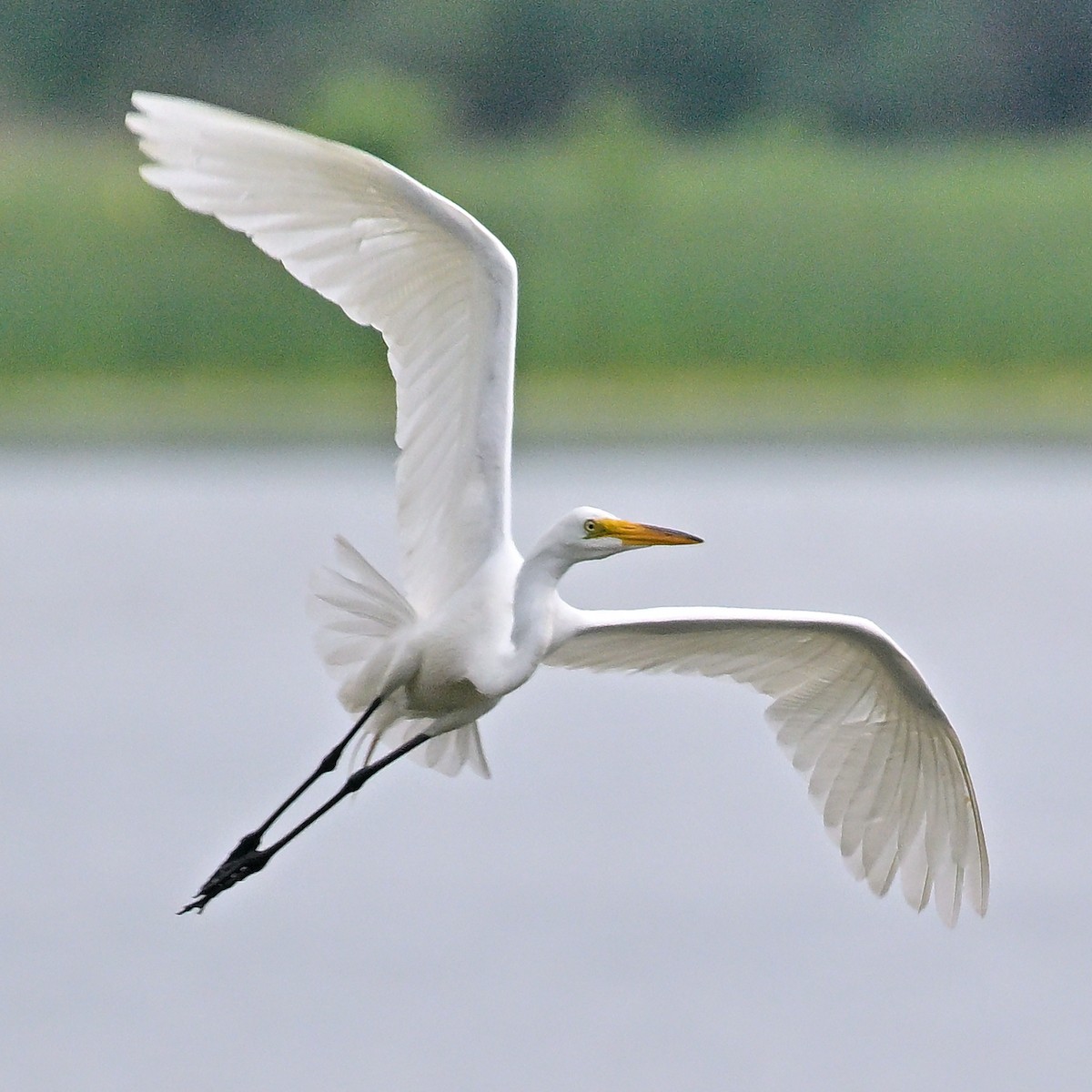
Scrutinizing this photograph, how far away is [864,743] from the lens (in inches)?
214

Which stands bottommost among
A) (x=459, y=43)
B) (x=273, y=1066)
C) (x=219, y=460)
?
(x=219, y=460)

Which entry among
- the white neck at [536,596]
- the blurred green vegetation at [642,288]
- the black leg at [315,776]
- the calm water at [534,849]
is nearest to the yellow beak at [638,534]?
the white neck at [536,596]

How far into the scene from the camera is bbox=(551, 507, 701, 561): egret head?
4.80 meters

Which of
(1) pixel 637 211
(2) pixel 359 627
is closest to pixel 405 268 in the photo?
(2) pixel 359 627

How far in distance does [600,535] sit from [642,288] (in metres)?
10.8

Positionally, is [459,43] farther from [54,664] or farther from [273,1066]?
[273,1066]

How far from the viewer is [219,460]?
1628cm

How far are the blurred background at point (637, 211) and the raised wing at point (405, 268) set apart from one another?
393 inches

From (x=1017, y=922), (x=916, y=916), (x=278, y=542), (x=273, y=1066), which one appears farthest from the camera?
(x=278, y=542)

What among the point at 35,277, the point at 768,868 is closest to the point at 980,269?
the point at 35,277

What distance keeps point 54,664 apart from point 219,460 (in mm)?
4066

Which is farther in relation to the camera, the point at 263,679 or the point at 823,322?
the point at 823,322

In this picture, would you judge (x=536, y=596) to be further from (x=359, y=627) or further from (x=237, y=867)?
(x=237, y=867)

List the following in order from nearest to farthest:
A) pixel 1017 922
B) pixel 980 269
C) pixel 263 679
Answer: pixel 1017 922, pixel 263 679, pixel 980 269
